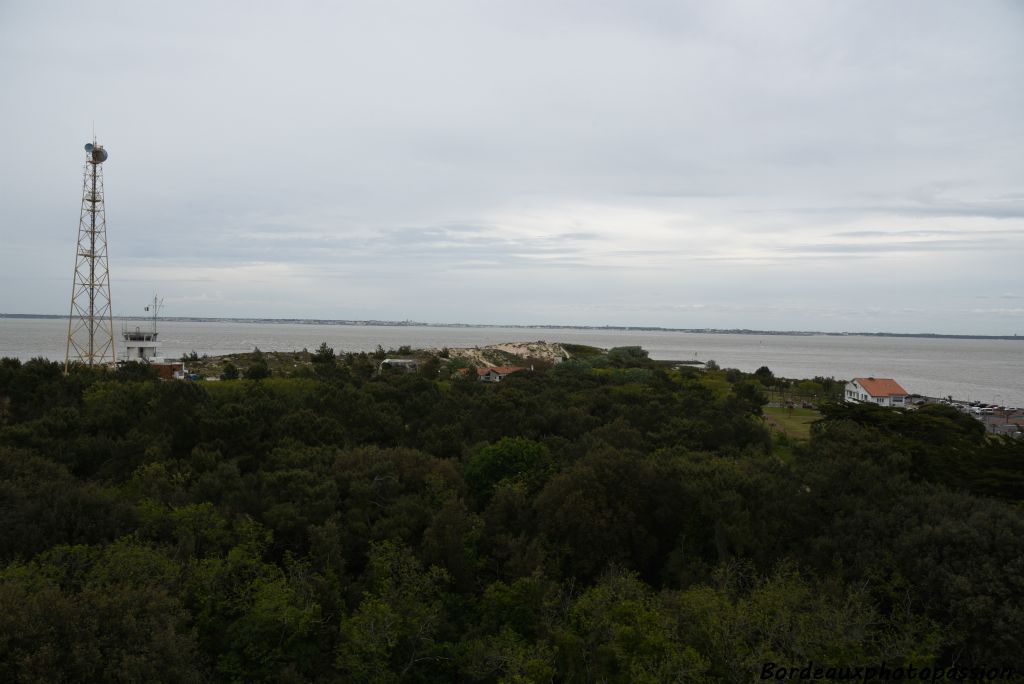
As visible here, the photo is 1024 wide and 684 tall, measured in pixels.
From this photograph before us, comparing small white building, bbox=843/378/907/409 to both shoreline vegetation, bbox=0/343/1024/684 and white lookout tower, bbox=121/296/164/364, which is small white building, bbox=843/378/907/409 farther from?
white lookout tower, bbox=121/296/164/364

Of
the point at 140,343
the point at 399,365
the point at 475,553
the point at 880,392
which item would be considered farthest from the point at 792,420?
the point at 140,343

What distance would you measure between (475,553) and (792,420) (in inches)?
1203

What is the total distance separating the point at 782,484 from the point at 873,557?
11.9ft

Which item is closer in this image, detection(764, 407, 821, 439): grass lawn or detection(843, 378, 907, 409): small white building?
detection(764, 407, 821, 439): grass lawn

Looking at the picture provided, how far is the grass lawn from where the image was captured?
110 feet

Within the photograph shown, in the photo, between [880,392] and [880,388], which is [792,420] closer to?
[880,392]

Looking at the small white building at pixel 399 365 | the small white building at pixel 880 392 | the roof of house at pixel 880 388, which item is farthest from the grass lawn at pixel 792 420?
the small white building at pixel 399 365

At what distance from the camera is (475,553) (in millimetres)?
14750

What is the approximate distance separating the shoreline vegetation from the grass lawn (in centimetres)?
908

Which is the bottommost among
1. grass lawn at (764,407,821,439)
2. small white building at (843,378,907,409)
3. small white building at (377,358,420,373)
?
grass lawn at (764,407,821,439)

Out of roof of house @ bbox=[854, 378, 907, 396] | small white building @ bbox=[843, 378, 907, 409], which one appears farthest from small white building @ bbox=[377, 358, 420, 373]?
roof of house @ bbox=[854, 378, 907, 396]

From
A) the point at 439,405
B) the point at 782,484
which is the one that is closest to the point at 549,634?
the point at 782,484

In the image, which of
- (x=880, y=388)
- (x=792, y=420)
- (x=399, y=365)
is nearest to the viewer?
(x=792, y=420)

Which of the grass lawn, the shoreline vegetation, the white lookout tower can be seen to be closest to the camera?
the shoreline vegetation
